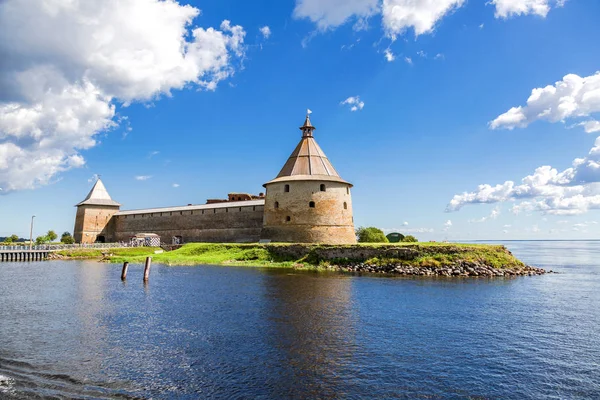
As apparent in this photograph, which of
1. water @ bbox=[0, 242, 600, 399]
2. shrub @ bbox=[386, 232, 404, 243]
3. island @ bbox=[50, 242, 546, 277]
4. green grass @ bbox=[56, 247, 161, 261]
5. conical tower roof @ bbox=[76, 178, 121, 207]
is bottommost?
water @ bbox=[0, 242, 600, 399]

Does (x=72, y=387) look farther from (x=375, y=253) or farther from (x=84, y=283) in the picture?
(x=375, y=253)

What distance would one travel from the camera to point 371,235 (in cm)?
4059

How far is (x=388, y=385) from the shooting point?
23.7ft

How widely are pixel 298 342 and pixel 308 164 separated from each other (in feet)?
86.0

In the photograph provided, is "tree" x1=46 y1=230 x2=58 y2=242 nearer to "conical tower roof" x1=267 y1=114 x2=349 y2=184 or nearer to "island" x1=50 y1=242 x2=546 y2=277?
"island" x1=50 y1=242 x2=546 y2=277

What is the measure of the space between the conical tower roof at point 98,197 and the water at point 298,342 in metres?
37.0

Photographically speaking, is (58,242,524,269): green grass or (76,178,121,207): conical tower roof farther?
(76,178,121,207): conical tower roof

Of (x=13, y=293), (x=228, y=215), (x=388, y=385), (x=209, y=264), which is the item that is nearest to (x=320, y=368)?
(x=388, y=385)

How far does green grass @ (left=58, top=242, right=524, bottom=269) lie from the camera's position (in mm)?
24378

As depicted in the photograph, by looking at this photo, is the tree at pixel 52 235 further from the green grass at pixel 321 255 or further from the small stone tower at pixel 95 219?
the green grass at pixel 321 255

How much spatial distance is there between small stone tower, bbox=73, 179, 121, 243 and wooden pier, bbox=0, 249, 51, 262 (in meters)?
14.5

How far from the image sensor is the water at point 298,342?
7184 millimetres

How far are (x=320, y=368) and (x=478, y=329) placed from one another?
17.6 feet

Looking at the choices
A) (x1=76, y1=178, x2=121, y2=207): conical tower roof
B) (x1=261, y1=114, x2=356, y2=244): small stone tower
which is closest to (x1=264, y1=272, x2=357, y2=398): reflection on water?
(x1=261, y1=114, x2=356, y2=244): small stone tower
